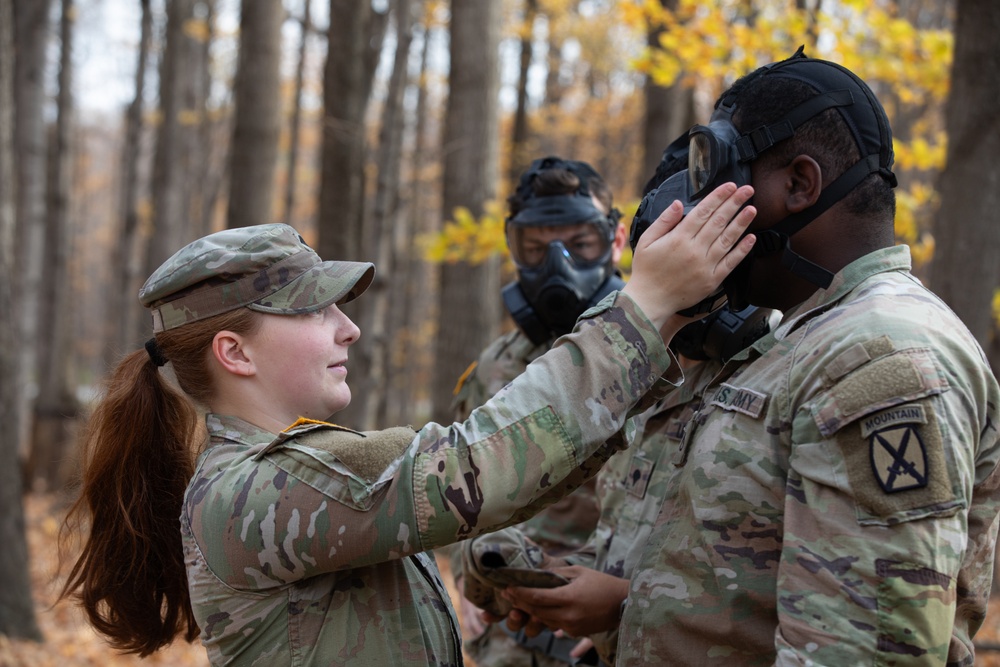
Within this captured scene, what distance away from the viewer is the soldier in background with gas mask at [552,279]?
3420 mm

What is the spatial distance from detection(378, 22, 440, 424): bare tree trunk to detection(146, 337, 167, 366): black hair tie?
9231 millimetres

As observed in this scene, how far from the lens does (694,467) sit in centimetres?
190

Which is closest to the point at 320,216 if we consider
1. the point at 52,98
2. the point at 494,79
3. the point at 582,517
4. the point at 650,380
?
the point at 494,79

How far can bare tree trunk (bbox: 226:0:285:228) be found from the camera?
7.44 m

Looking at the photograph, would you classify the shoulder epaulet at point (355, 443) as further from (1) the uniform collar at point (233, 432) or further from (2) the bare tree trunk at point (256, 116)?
(2) the bare tree trunk at point (256, 116)

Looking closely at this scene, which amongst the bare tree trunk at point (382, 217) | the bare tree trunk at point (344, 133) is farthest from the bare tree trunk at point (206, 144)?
the bare tree trunk at point (382, 217)

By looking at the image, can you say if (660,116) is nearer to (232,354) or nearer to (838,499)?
(232,354)

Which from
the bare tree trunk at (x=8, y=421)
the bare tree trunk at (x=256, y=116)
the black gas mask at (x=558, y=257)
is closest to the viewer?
the black gas mask at (x=558, y=257)

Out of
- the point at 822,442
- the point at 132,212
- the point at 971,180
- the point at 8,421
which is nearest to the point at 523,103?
the point at 132,212

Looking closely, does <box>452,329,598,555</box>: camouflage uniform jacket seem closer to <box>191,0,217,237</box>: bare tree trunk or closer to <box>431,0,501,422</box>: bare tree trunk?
<box>431,0,501,422</box>: bare tree trunk

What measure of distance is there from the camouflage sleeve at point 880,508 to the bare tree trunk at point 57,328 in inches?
485

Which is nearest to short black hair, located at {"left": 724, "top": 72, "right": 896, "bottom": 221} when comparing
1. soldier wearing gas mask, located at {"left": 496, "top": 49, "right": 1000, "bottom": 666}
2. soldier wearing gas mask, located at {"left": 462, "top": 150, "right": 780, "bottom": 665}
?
soldier wearing gas mask, located at {"left": 496, "top": 49, "right": 1000, "bottom": 666}

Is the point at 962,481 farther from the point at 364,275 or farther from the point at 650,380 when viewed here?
the point at 364,275

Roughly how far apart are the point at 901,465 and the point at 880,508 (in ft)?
0.28
